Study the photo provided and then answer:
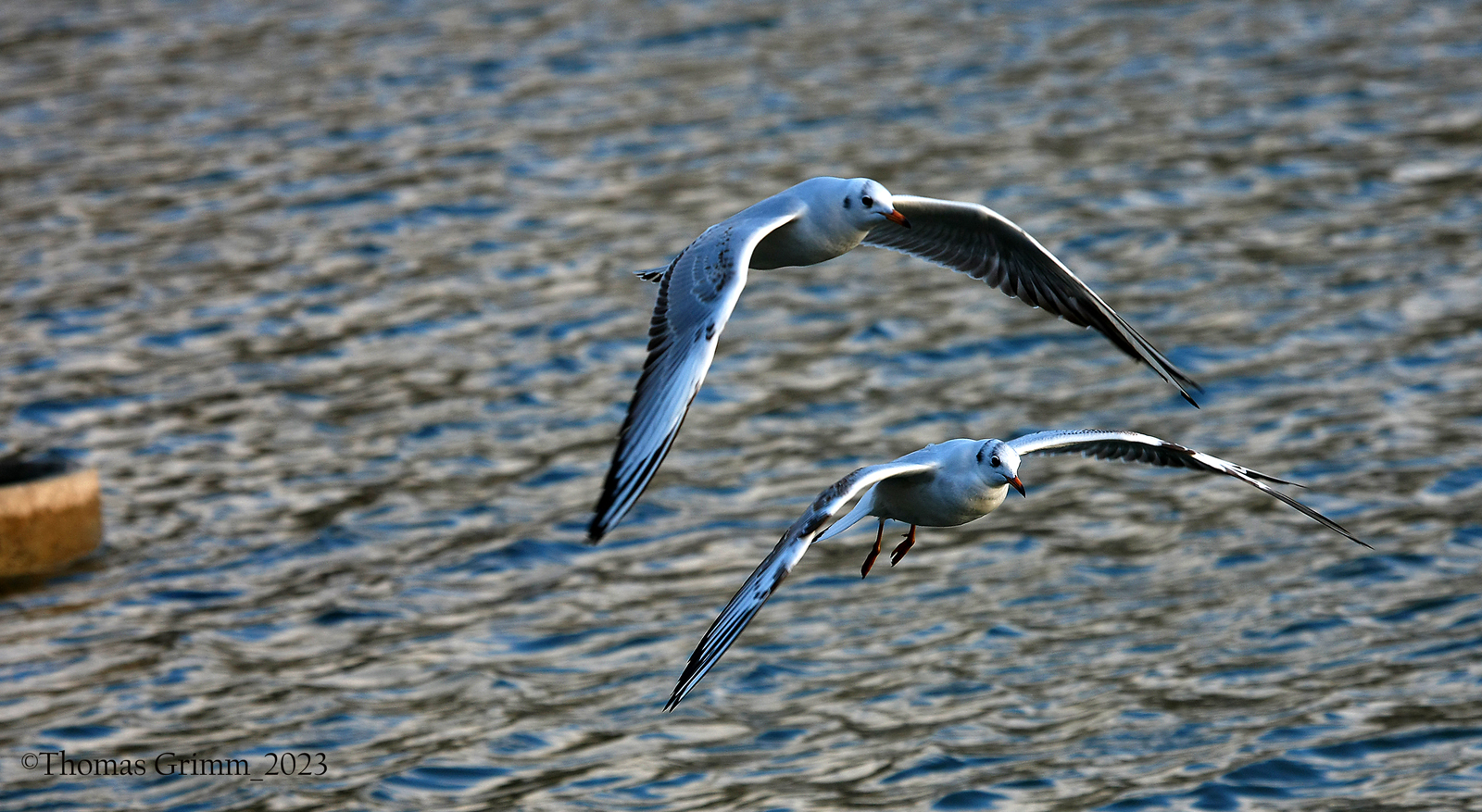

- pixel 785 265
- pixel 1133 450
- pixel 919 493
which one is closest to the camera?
pixel 919 493

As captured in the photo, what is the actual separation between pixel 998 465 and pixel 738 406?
8.50 metres

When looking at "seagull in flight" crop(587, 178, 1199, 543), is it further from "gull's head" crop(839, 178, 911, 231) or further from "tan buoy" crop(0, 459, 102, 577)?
"tan buoy" crop(0, 459, 102, 577)

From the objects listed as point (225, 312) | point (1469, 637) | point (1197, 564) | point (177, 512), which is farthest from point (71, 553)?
point (1469, 637)

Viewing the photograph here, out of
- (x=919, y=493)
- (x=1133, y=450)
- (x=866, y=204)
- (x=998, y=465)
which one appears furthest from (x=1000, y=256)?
(x=998, y=465)

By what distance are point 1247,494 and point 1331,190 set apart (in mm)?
6617

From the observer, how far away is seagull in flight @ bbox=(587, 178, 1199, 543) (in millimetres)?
6977

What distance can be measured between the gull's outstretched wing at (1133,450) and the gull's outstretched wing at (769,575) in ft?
2.78

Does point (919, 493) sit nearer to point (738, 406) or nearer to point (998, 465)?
point (998, 465)

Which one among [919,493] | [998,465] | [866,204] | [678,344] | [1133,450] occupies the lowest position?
[1133,450]

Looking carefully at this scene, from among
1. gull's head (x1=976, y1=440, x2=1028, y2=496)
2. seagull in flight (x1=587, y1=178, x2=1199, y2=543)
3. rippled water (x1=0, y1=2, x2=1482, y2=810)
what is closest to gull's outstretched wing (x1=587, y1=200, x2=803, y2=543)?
seagull in flight (x1=587, y1=178, x2=1199, y2=543)

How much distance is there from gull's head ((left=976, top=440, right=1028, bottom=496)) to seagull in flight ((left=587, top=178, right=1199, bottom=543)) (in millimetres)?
1100

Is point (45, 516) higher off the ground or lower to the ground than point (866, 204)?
lower

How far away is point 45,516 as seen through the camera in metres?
13.6

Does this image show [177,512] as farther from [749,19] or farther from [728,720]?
[749,19]
